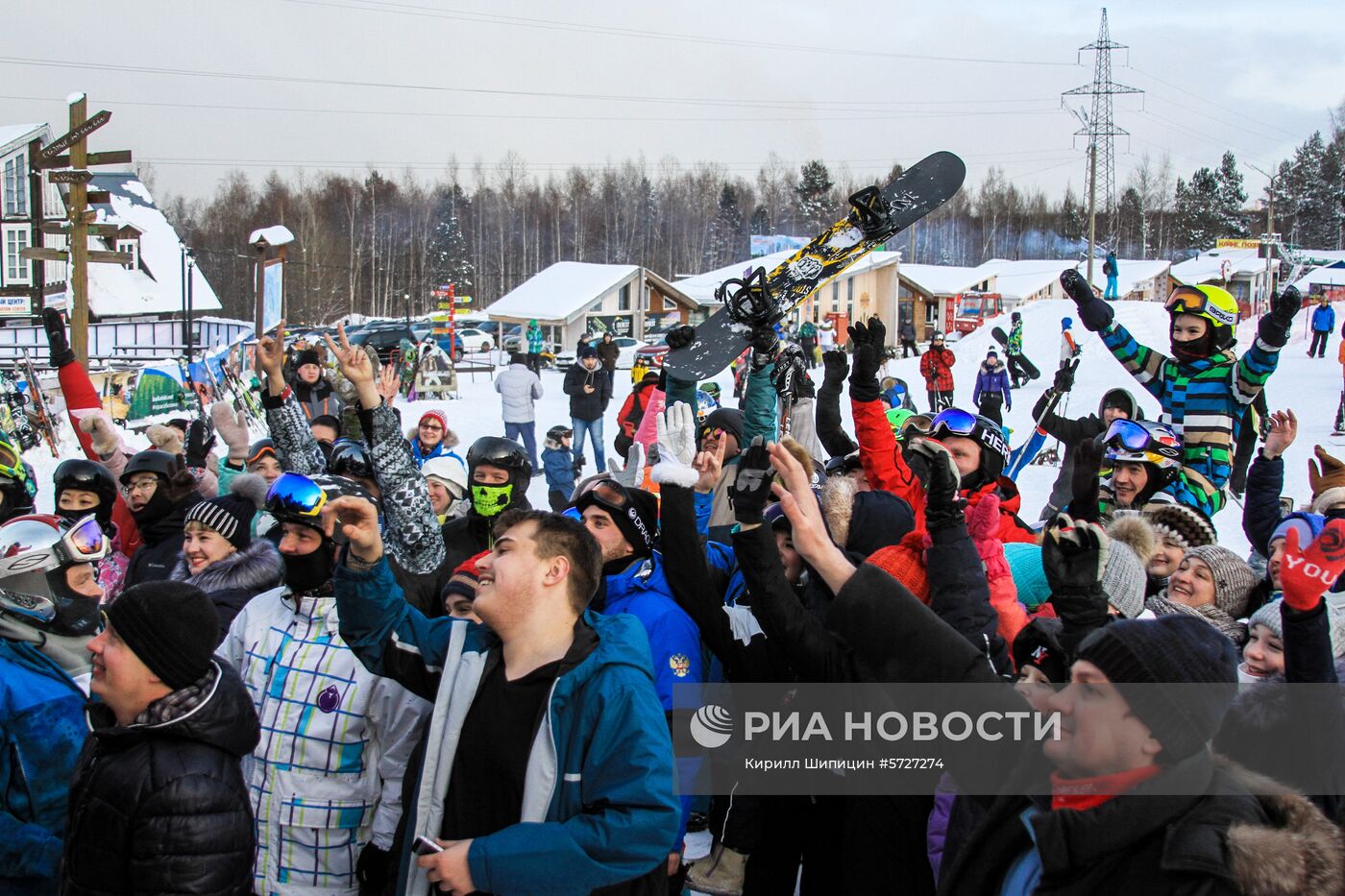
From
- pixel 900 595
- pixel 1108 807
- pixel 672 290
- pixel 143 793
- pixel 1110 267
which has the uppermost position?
pixel 672 290

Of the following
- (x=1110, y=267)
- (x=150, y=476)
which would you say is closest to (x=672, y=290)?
(x=1110, y=267)

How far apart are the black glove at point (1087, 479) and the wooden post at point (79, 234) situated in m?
10.8

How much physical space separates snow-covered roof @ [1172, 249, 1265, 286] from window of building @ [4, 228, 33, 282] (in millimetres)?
49116

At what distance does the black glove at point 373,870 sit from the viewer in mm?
2750

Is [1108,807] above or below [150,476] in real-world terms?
below

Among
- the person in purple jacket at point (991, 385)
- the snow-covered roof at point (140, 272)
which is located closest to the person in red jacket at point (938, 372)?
the person in purple jacket at point (991, 385)

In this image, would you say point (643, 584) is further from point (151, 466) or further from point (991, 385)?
point (991, 385)

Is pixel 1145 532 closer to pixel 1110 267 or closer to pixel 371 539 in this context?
pixel 371 539

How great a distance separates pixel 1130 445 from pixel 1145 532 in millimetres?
1456

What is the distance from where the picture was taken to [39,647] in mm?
2801

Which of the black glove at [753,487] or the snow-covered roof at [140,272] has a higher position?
the snow-covered roof at [140,272]

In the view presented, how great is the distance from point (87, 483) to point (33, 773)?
2.67m

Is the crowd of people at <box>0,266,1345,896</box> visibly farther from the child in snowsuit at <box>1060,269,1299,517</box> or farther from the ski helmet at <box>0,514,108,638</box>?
the child in snowsuit at <box>1060,269,1299,517</box>

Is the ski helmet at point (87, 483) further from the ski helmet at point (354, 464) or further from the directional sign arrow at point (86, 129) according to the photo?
the directional sign arrow at point (86, 129)
